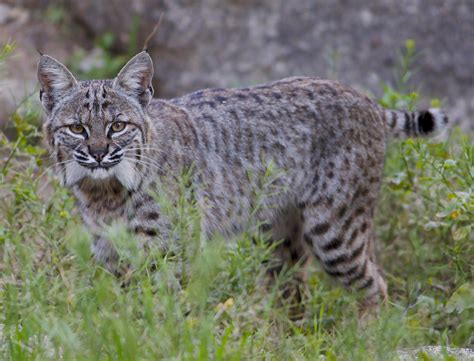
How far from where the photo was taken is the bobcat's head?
5.30m

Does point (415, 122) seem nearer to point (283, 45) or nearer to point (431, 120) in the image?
point (431, 120)

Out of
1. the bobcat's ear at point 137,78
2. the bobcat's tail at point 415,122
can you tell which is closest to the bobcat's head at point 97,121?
the bobcat's ear at point 137,78

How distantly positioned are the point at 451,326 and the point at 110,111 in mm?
2485

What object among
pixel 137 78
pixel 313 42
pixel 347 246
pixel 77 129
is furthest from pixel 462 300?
pixel 313 42

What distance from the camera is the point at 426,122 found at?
636 centimetres

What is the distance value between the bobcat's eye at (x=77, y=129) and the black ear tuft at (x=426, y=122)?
7.52 feet

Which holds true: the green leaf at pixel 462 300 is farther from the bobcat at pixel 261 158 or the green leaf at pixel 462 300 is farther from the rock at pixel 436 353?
the bobcat at pixel 261 158

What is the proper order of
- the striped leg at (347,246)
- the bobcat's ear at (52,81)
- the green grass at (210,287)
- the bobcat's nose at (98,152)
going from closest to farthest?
the green grass at (210,287)
the bobcat's nose at (98,152)
the bobcat's ear at (52,81)
the striped leg at (347,246)

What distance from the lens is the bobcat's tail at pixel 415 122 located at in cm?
632

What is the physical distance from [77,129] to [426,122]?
2.35 metres

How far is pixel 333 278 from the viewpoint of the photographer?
Answer: 256 inches

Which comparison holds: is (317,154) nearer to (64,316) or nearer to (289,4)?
(64,316)

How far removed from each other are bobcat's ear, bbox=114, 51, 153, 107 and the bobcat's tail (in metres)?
1.74

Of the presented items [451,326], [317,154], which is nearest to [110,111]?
[317,154]
